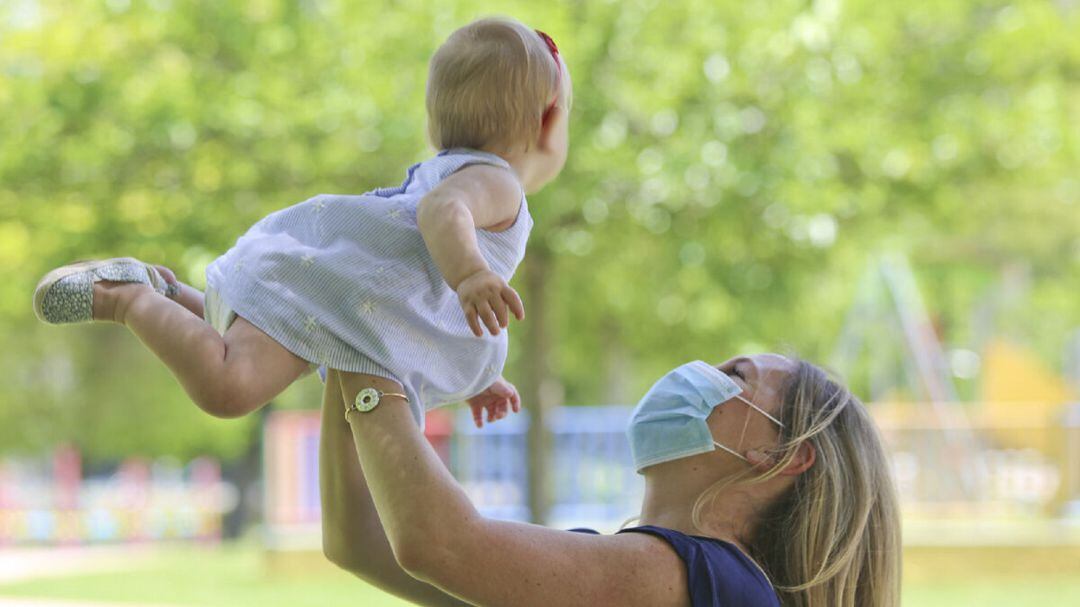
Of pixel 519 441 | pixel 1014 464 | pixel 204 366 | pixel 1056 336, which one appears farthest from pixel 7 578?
pixel 1056 336

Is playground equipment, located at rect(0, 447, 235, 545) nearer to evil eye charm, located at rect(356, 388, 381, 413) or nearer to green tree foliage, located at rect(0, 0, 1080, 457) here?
green tree foliage, located at rect(0, 0, 1080, 457)

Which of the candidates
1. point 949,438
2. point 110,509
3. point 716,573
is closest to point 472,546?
point 716,573

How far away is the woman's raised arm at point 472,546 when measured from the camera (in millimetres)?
1688

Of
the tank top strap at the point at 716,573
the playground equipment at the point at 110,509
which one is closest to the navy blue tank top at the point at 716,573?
the tank top strap at the point at 716,573

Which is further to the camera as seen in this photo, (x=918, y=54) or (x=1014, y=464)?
(x=1014, y=464)

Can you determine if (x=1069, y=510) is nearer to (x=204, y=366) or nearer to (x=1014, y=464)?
(x=1014, y=464)

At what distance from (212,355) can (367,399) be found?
0.68ft

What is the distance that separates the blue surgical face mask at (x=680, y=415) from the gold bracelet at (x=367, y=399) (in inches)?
15.5

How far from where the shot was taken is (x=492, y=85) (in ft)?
6.18

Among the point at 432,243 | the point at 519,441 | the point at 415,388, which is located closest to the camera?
the point at 432,243

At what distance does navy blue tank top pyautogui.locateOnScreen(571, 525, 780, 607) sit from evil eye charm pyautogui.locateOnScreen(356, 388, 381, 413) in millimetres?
337

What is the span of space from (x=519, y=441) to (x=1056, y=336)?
69.7 ft

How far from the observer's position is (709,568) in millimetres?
1812

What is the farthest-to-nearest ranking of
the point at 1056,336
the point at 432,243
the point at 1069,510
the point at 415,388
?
the point at 1056,336 → the point at 1069,510 → the point at 415,388 → the point at 432,243
